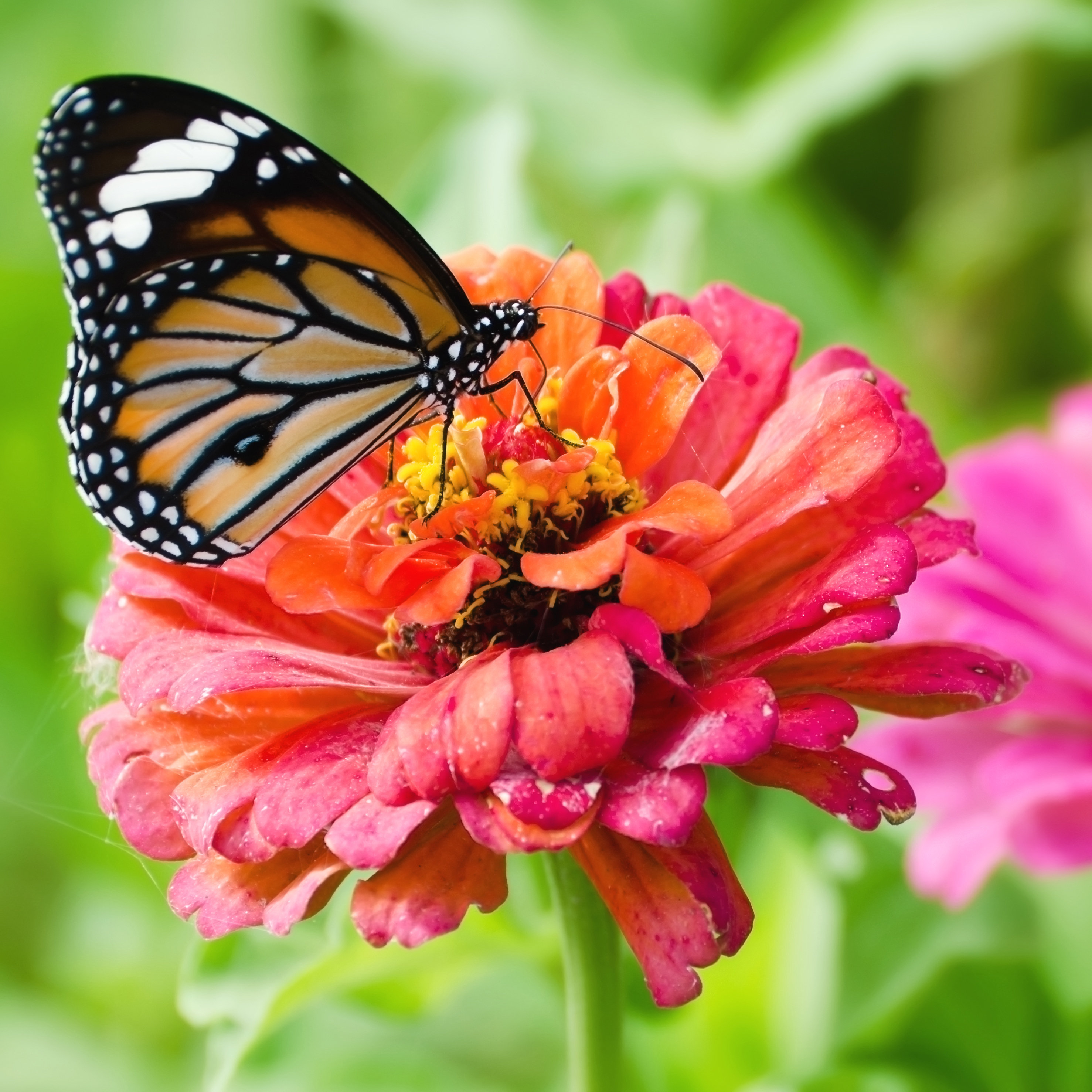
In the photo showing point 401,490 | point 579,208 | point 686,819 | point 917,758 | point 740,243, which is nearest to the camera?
point 686,819

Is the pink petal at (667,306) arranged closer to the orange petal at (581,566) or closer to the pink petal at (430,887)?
the orange petal at (581,566)

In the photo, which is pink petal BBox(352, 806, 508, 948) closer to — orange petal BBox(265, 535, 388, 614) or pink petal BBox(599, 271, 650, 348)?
orange petal BBox(265, 535, 388, 614)

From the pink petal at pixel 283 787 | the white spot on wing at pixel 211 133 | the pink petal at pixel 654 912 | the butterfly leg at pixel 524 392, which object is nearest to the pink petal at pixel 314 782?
the pink petal at pixel 283 787

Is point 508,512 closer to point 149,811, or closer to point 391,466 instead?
point 391,466

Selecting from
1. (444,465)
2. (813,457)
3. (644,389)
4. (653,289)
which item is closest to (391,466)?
(444,465)

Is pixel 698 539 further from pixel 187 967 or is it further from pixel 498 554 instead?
pixel 187 967

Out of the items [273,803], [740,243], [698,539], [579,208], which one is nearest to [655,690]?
[698,539]

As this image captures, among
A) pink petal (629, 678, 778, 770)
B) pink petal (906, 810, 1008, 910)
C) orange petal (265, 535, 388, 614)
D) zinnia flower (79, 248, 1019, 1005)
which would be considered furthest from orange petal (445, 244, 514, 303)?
pink petal (906, 810, 1008, 910)
